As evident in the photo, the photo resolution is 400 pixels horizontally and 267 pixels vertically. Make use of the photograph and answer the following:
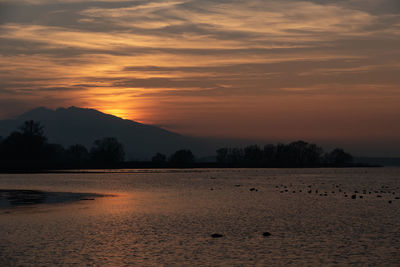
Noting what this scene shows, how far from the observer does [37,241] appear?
30.1 metres

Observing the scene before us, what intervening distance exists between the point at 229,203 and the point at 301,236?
25.3 metres

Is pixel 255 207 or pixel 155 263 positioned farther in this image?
pixel 255 207

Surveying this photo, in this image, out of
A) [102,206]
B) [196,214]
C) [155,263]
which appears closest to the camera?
[155,263]

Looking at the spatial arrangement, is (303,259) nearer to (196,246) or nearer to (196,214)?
(196,246)

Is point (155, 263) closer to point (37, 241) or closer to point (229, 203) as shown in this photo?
point (37, 241)

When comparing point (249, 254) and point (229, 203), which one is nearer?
point (249, 254)

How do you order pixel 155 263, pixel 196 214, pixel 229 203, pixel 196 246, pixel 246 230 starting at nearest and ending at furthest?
pixel 155 263 < pixel 196 246 < pixel 246 230 < pixel 196 214 < pixel 229 203

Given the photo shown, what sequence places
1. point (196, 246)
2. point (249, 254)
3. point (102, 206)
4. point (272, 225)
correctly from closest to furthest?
point (249, 254), point (196, 246), point (272, 225), point (102, 206)

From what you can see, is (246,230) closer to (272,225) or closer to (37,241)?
(272,225)

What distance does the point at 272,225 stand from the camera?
1500 inches

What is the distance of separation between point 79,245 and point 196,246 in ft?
21.8

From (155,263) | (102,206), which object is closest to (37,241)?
(155,263)

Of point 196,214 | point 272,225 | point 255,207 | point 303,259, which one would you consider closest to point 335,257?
point 303,259

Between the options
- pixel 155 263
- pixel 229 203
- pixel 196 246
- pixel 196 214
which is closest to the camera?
pixel 155 263
